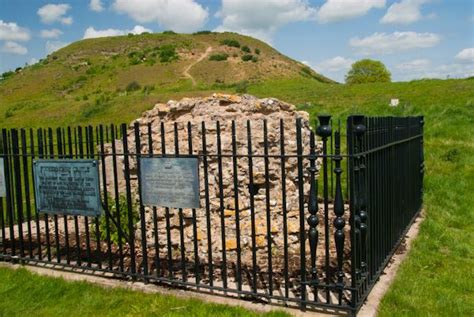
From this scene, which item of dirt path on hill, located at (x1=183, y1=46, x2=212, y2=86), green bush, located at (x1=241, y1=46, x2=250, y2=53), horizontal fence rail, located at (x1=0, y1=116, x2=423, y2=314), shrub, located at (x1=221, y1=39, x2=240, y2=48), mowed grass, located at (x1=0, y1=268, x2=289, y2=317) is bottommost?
mowed grass, located at (x1=0, y1=268, x2=289, y2=317)

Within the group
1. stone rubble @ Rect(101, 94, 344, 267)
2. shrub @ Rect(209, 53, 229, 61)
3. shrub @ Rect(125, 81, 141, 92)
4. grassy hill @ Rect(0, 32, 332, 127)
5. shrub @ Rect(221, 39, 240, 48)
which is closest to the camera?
stone rubble @ Rect(101, 94, 344, 267)

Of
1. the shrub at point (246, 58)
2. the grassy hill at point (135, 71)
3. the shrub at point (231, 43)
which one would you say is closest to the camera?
the grassy hill at point (135, 71)

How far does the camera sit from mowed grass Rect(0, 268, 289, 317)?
13.5 feet

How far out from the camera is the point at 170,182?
4.54m

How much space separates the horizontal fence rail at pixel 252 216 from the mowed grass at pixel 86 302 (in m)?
0.26

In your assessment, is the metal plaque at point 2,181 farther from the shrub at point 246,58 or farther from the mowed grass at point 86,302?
the shrub at point 246,58

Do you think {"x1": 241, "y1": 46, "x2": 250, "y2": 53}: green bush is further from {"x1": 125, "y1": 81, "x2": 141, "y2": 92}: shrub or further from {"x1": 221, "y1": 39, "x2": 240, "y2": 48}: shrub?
{"x1": 125, "y1": 81, "x2": 141, "y2": 92}: shrub

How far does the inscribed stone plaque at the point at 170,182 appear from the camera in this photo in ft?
14.4

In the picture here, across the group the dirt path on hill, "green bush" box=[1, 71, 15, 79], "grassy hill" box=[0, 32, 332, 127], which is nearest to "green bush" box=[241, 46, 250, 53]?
"grassy hill" box=[0, 32, 332, 127]

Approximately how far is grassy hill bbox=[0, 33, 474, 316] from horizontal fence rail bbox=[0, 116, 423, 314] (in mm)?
443

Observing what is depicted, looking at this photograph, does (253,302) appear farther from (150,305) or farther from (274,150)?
(274,150)

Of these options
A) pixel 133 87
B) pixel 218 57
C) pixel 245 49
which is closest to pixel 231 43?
pixel 245 49

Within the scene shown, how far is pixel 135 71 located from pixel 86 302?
159 ft

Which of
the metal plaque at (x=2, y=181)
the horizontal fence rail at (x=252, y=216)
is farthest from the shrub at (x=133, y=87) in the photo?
the metal plaque at (x=2, y=181)
